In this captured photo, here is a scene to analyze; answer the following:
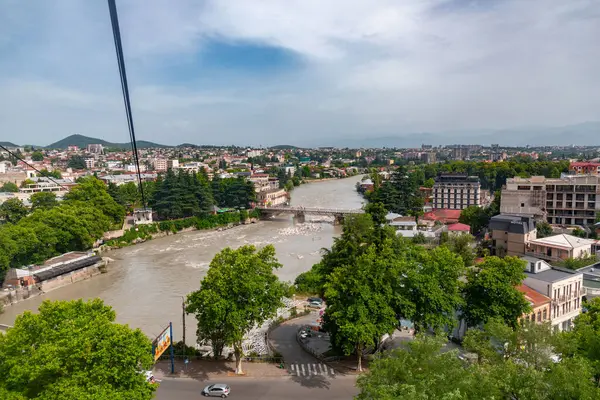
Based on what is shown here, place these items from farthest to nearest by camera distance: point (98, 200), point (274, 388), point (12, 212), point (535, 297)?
point (98, 200), point (12, 212), point (535, 297), point (274, 388)

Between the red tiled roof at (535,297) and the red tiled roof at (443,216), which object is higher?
the red tiled roof at (535,297)

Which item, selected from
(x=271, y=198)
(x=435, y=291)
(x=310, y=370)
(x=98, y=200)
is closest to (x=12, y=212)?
(x=98, y=200)

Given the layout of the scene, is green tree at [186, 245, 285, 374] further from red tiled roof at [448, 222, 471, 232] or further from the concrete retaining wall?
red tiled roof at [448, 222, 471, 232]

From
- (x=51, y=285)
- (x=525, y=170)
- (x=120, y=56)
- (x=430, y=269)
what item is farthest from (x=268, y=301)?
(x=525, y=170)

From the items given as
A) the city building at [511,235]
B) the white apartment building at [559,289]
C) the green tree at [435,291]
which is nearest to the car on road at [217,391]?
the green tree at [435,291]

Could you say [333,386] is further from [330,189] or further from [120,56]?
[330,189]

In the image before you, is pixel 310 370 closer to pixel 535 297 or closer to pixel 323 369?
pixel 323 369

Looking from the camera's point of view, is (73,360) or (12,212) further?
(12,212)

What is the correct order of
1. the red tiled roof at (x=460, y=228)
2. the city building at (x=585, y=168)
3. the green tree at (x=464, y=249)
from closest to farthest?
the green tree at (x=464, y=249)
the red tiled roof at (x=460, y=228)
the city building at (x=585, y=168)

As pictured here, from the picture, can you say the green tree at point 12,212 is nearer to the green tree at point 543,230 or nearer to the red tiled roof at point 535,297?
the red tiled roof at point 535,297
